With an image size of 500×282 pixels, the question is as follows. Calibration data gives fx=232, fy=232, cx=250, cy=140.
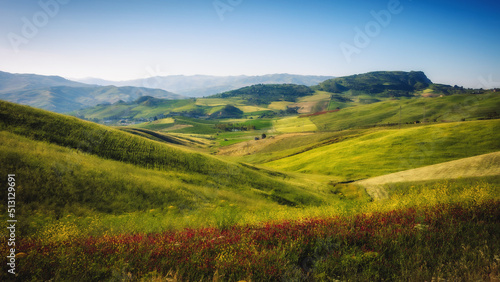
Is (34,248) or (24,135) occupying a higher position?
(24,135)

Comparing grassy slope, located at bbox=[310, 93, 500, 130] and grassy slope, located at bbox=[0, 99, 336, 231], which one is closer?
grassy slope, located at bbox=[0, 99, 336, 231]

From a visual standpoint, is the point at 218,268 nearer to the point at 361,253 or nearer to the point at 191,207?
the point at 361,253

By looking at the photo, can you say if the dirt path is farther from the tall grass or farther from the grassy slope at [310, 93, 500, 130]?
the grassy slope at [310, 93, 500, 130]

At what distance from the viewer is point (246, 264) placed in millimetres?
7133

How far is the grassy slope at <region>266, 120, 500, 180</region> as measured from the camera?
59312 millimetres

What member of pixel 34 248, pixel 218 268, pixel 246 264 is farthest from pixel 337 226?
pixel 34 248

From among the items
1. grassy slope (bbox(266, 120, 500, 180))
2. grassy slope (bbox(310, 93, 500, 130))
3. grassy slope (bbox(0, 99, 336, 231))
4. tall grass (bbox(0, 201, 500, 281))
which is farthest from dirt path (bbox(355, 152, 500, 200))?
grassy slope (bbox(310, 93, 500, 130))

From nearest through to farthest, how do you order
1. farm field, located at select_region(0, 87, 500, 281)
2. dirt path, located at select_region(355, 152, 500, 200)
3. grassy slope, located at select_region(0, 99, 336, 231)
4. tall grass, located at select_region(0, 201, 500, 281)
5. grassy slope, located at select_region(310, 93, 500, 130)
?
Result: 1. tall grass, located at select_region(0, 201, 500, 281)
2. farm field, located at select_region(0, 87, 500, 281)
3. grassy slope, located at select_region(0, 99, 336, 231)
4. dirt path, located at select_region(355, 152, 500, 200)
5. grassy slope, located at select_region(310, 93, 500, 130)

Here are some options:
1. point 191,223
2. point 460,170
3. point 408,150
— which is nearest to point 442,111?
point 408,150

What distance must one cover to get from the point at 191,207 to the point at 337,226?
13.4 meters

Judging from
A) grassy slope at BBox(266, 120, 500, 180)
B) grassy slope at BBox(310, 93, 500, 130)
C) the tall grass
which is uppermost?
grassy slope at BBox(310, 93, 500, 130)

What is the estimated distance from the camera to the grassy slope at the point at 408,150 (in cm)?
5931

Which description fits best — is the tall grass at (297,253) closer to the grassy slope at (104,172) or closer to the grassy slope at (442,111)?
the grassy slope at (104,172)

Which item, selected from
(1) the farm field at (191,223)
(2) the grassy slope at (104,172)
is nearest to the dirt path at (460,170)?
(1) the farm field at (191,223)
